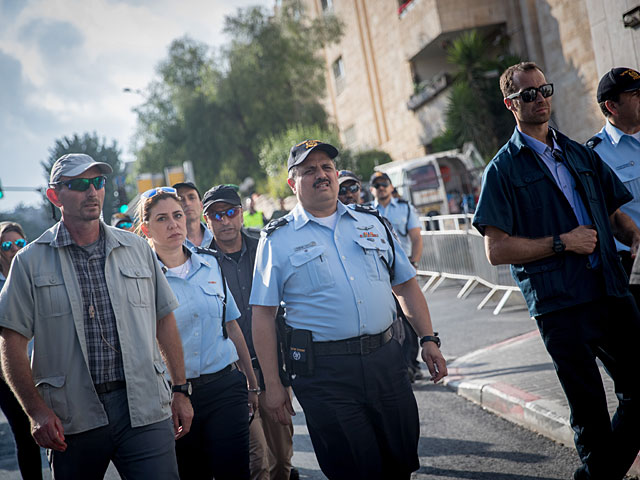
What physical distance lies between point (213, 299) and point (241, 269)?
80cm

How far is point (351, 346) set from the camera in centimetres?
347

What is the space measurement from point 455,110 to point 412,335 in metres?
16.8

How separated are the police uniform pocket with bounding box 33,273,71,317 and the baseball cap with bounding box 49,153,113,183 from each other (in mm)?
540

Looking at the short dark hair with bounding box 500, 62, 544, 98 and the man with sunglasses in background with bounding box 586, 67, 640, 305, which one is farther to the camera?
the man with sunglasses in background with bounding box 586, 67, 640, 305

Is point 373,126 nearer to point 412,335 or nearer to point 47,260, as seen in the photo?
point 412,335

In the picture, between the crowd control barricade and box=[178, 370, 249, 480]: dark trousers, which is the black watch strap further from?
the crowd control barricade

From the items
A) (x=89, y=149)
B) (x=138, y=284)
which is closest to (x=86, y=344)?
(x=138, y=284)

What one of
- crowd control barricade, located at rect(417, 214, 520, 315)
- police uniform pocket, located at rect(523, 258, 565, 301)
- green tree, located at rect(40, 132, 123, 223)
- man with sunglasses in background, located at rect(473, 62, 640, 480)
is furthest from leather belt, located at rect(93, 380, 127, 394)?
green tree, located at rect(40, 132, 123, 223)

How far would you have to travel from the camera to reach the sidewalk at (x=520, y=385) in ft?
16.8

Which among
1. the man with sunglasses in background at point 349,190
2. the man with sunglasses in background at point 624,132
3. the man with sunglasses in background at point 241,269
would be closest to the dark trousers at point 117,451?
the man with sunglasses in background at point 241,269

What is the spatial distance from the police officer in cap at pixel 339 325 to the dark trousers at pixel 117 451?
0.66 meters

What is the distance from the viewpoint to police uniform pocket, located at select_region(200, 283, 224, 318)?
13.5ft

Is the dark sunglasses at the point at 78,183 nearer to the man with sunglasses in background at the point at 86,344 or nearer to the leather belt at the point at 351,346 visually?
the man with sunglasses in background at the point at 86,344

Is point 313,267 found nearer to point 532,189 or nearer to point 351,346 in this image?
point 351,346
